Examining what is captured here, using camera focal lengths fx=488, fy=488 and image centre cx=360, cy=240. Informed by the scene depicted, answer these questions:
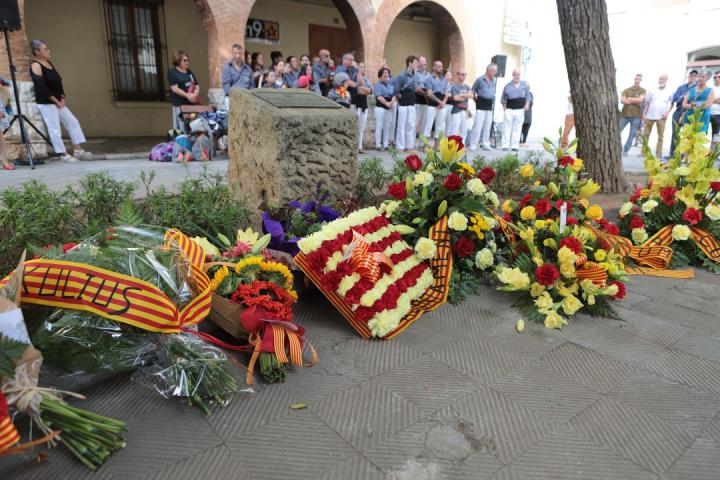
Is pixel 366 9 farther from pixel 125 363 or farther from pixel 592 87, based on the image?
pixel 125 363

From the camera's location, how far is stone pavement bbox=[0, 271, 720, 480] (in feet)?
5.80

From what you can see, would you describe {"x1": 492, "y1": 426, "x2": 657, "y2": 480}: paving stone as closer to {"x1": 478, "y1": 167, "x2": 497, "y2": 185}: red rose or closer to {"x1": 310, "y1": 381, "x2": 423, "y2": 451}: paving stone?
{"x1": 310, "y1": 381, "x2": 423, "y2": 451}: paving stone

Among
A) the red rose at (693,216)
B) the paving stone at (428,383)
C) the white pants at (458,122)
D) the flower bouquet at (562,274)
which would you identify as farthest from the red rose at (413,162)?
the white pants at (458,122)

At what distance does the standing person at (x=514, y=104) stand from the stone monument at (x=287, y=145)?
313 inches

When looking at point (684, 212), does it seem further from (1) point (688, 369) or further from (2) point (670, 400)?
(2) point (670, 400)

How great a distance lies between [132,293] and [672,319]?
3.11m

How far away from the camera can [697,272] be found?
4008mm

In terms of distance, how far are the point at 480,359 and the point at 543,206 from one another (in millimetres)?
1511

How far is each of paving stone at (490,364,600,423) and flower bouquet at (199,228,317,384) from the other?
3.12 feet

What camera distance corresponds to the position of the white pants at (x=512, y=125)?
11.0 meters

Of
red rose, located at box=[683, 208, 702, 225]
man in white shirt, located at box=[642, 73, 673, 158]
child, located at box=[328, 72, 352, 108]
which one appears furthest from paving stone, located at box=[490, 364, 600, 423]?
man in white shirt, located at box=[642, 73, 673, 158]

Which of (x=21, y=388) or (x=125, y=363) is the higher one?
(x=21, y=388)

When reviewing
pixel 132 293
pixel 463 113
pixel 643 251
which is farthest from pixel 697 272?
pixel 463 113

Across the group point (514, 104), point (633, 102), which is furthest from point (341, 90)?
point (633, 102)
